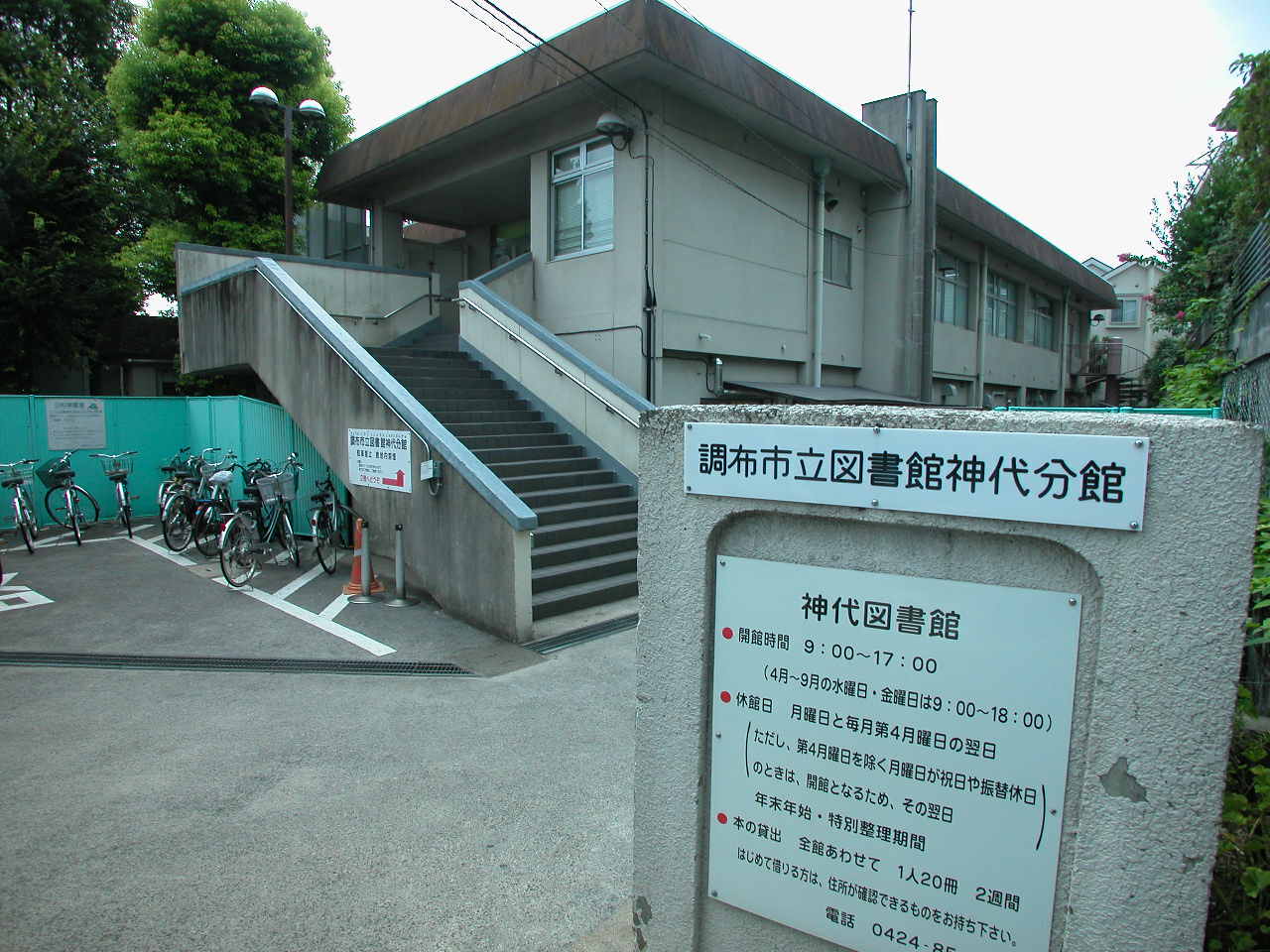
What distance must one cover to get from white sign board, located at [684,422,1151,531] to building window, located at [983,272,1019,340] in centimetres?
2210

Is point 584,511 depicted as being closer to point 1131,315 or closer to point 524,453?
point 524,453

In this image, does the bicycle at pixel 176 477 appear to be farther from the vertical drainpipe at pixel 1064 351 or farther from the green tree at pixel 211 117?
the vertical drainpipe at pixel 1064 351

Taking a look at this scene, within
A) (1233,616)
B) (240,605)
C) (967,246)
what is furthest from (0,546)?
(967,246)

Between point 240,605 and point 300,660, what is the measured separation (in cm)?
201

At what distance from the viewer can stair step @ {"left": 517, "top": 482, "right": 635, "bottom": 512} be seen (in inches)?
342

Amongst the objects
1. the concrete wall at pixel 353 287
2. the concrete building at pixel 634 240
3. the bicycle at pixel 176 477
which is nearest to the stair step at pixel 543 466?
the concrete building at pixel 634 240

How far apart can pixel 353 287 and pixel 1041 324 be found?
925 inches

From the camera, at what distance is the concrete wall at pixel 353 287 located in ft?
41.7

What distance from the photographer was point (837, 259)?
15.9 metres

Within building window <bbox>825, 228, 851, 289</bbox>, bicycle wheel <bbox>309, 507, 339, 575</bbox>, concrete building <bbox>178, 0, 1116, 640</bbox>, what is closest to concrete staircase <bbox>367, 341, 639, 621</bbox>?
concrete building <bbox>178, 0, 1116, 640</bbox>

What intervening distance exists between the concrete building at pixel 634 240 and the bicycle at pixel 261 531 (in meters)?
0.87

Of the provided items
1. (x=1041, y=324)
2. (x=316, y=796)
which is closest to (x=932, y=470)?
(x=316, y=796)

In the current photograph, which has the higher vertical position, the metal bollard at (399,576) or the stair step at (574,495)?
the stair step at (574,495)

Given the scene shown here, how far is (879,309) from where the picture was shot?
16.5 metres
